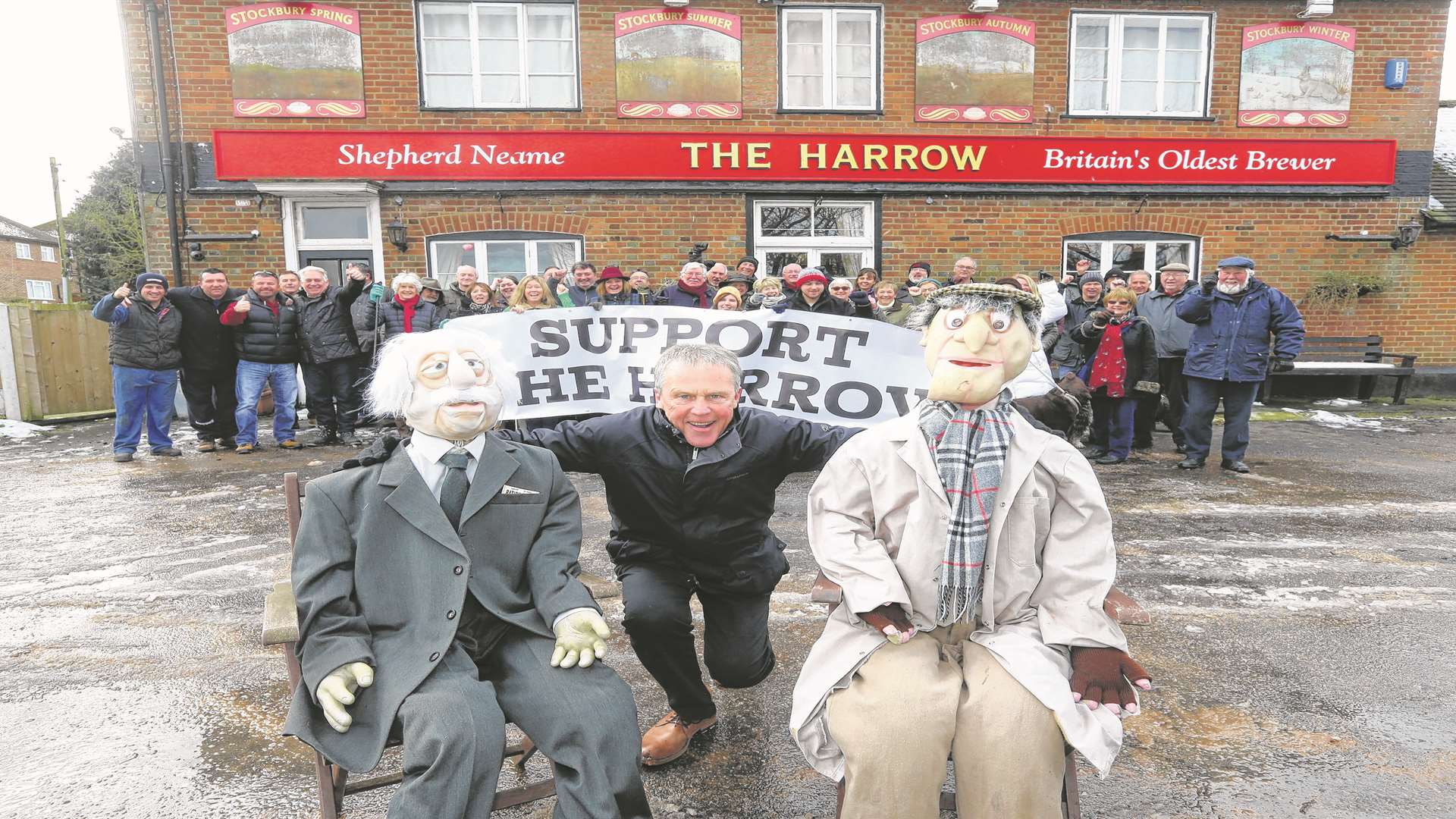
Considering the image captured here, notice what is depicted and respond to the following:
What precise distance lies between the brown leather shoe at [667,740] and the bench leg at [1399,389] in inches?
516

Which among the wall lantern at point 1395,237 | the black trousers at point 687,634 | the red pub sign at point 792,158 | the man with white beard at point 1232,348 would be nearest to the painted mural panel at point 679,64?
the red pub sign at point 792,158

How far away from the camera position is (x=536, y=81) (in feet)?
38.4

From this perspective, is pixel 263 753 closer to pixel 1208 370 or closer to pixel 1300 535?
pixel 1300 535

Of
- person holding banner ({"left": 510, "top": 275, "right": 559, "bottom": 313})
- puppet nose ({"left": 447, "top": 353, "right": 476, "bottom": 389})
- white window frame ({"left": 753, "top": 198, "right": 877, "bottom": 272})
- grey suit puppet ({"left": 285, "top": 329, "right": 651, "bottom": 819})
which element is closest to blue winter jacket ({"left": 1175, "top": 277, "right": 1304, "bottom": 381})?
white window frame ({"left": 753, "top": 198, "right": 877, "bottom": 272})

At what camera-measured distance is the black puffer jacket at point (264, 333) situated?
29.5 feet

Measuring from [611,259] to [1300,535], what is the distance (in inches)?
340

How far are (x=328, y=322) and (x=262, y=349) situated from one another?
698mm

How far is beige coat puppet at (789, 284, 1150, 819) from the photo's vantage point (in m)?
2.12

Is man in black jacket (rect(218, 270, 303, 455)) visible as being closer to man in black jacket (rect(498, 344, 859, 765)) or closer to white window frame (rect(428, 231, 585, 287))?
white window frame (rect(428, 231, 585, 287))

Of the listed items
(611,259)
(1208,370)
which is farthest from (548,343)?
(611,259)

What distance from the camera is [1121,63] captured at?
12344 mm

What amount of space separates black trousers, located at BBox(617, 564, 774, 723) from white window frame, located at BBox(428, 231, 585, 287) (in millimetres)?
9150

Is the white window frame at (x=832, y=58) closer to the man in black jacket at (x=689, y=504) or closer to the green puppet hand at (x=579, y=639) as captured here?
the man in black jacket at (x=689, y=504)

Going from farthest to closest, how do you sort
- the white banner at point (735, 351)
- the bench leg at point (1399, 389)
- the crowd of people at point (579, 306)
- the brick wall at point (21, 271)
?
the brick wall at point (21, 271)
the bench leg at point (1399, 389)
the crowd of people at point (579, 306)
the white banner at point (735, 351)
